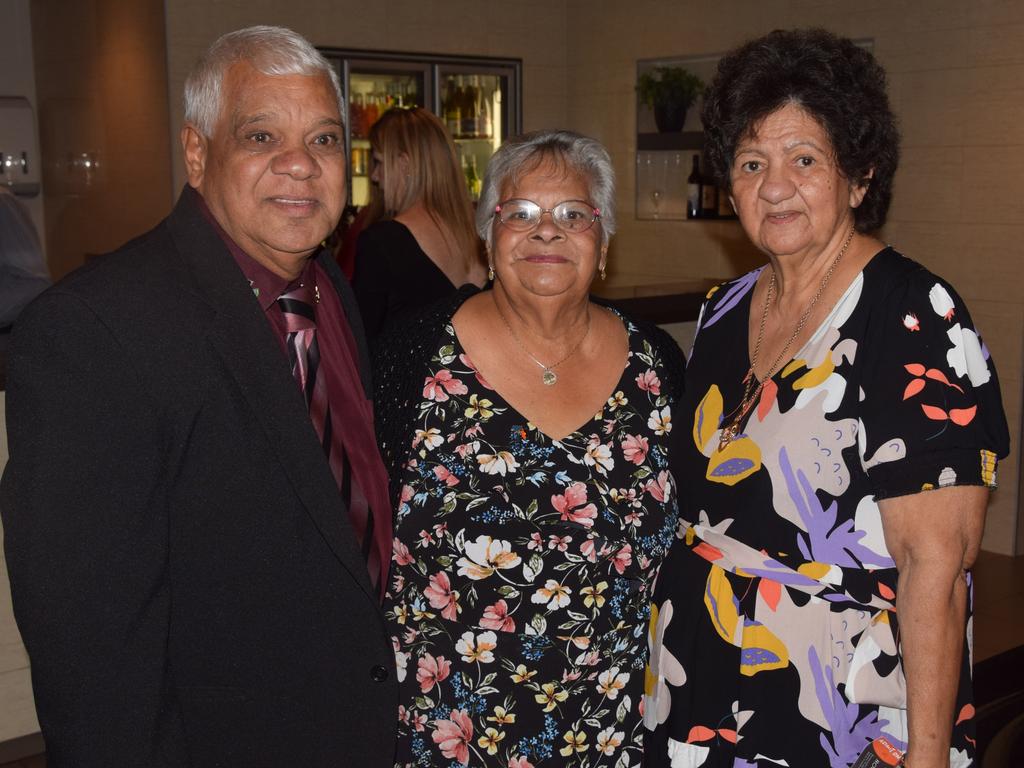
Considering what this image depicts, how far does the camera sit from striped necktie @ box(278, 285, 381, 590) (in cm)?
173

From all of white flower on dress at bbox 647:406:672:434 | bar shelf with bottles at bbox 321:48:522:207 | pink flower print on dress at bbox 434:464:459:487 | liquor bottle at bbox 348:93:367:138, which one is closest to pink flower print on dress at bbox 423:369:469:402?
pink flower print on dress at bbox 434:464:459:487

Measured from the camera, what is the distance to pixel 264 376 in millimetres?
1556

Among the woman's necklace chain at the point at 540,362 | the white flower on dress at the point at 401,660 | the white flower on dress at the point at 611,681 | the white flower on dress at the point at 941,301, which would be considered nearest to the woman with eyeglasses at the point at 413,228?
the woman's necklace chain at the point at 540,362

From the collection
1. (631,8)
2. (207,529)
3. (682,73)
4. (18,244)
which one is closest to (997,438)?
(207,529)

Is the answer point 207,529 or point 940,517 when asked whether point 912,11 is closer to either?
point 940,517

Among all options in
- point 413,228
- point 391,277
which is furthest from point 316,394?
point 413,228

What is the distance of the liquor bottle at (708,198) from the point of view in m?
6.68

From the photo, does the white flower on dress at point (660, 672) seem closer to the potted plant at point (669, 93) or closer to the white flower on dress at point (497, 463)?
the white flower on dress at point (497, 463)

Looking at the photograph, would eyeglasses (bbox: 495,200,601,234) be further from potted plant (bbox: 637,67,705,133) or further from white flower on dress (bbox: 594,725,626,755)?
potted plant (bbox: 637,67,705,133)

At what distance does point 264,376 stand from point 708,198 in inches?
218

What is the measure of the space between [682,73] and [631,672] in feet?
17.5

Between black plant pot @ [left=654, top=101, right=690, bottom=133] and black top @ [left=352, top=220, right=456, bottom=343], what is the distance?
3339 millimetres

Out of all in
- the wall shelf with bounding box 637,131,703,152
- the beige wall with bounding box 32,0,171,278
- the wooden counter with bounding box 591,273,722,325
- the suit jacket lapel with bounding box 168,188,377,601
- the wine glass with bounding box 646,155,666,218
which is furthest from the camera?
the wine glass with bounding box 646,155,666,218

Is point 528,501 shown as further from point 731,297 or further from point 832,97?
point 832,97
